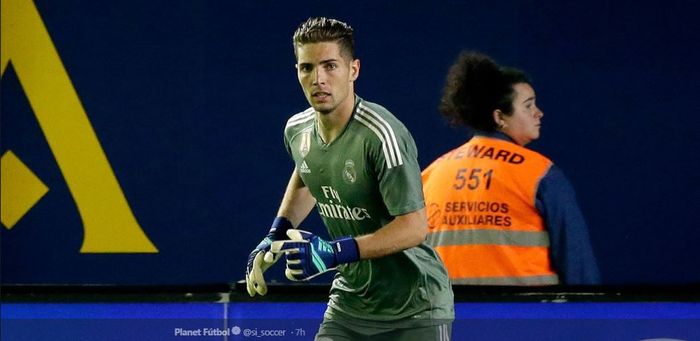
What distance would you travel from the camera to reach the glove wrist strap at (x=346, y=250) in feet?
12.7

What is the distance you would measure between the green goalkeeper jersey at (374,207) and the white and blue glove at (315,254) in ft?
0.51

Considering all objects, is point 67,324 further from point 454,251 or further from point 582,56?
point 582,56

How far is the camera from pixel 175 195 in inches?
207

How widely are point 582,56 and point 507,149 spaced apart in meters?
0.41

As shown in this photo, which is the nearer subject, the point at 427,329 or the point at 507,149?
the point at 427,329

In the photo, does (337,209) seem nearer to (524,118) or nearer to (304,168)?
(304,168)

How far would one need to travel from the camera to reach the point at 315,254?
385 cm

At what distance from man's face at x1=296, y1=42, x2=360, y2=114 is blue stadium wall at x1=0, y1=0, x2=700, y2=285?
1.05 m

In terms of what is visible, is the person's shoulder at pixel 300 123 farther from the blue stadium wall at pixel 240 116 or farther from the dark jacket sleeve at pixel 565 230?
the dark jacket sleeve at pixel 565 230

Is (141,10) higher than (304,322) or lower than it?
higher

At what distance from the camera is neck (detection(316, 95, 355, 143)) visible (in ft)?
13.3

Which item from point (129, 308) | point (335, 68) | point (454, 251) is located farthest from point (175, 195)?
point (335, 68)

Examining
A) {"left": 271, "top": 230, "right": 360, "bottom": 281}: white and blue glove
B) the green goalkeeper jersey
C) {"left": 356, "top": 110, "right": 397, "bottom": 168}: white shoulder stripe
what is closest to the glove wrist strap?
{"left": 271, "top": 230, "right": 360, "bottom": 281}: white and blue glove

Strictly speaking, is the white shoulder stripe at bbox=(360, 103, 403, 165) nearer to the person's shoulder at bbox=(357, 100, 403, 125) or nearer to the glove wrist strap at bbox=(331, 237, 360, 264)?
the person's shoulder at bbox=(357, 100, 403, 125)
